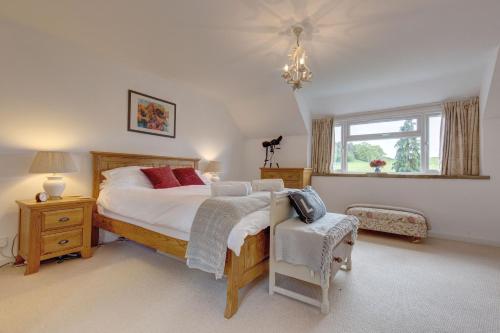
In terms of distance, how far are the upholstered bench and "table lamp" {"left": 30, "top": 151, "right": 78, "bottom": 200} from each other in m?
3.97

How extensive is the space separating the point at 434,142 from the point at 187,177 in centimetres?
413

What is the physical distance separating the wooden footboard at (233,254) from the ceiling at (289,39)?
6.72 ft

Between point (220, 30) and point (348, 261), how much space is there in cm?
274

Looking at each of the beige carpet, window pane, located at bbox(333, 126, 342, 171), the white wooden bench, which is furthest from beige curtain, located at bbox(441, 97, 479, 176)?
the white wooden bench

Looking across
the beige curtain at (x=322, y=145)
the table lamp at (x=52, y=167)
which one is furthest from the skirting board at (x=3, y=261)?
the beige curtain at (x=322, y=145)

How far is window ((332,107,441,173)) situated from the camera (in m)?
3.84

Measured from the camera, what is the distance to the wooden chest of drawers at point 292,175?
434 centimetres

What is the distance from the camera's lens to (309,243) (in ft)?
5.40

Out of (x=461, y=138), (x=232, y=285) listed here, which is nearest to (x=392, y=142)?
(x=461, y=138)

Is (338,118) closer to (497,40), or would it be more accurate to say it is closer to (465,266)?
(497,40)

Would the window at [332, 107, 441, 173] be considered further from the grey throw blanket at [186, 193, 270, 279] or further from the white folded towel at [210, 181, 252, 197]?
the grey throw blanket at [186, 193, 270, 279]

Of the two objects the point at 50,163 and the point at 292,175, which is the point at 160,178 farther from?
the point at 292,175

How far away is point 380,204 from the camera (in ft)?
13.1

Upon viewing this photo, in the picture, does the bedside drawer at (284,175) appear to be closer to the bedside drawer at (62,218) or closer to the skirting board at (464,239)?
the skirting board at (464,239)
